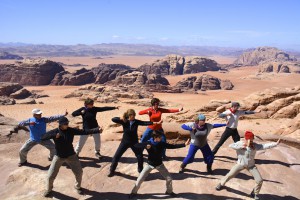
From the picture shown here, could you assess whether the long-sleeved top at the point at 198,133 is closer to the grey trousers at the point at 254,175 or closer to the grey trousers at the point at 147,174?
the grey trousers at the point at 254,175

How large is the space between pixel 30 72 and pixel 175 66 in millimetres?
30129

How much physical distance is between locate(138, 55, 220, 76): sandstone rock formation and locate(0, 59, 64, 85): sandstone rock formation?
21.4 metres

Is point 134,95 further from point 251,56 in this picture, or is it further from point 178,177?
point 251,56

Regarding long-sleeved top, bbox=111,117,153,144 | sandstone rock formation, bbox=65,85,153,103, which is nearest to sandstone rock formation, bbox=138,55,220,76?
sandstone rock formation, bbox=65,85,153,103

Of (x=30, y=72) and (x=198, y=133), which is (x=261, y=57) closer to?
(x=30, y=72)

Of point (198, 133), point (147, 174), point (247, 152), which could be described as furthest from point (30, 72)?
point (247, 152)

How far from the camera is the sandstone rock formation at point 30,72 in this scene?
49.6 meters

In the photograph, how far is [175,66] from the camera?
6750cm

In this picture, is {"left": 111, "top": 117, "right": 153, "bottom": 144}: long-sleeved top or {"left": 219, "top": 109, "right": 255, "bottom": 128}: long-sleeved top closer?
{"left": 111, "top": 117, "right": 153, "bottom": 144}: long-sleeved top

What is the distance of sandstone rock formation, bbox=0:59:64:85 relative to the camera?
1953 inches

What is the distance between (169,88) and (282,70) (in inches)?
1557

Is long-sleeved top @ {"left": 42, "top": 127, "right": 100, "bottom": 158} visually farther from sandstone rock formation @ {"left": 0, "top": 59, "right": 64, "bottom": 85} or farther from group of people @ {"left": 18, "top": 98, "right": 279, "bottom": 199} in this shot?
sandstone rock formation @ {"left": 0, "top": 59, "right": 64, "bottom": 85}

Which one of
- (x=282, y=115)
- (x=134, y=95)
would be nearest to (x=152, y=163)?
(x=282, y=115)

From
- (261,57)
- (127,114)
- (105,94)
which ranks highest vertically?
(127,114)
